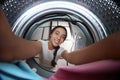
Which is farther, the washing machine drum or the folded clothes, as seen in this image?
the washing machine drum

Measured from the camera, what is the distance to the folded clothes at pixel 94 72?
73cm

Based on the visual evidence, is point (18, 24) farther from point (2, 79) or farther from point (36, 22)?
point (2, 79)

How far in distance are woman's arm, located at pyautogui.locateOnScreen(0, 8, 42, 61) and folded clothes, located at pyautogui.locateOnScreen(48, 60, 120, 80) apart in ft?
0.44

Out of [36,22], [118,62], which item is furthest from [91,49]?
[36,22]

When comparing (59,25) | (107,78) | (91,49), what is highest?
(59,25)

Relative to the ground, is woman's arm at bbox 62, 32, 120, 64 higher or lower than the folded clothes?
higher

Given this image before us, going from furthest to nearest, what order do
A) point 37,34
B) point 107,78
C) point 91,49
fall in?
point 37,34, point 91,49, point 107,78

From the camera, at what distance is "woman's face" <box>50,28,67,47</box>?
3.05 feet

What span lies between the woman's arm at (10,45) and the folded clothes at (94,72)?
0.13 metres

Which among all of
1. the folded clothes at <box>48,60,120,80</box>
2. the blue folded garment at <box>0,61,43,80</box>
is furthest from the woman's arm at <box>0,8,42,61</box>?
the folded clothes at <box>48,60,120,80</box>

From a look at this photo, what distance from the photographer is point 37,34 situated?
37.3 inches

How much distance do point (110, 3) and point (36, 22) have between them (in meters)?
0.25

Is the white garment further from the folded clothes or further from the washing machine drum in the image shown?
the folded clothes

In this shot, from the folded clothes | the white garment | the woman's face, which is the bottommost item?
the folded clothes
